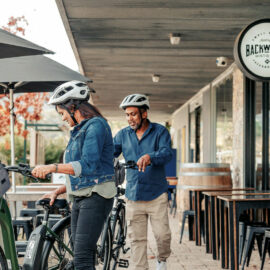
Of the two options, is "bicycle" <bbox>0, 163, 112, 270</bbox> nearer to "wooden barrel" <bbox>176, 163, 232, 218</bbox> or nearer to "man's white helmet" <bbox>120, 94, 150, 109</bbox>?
"man's white helmet" <bbox>120, 94, 150, 109</bbox>

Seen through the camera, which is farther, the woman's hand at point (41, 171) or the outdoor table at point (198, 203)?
the outdoor table at point (198, 203)

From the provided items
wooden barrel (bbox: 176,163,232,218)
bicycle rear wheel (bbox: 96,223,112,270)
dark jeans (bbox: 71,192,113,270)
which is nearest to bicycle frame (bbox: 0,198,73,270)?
dark jeans (bbox: 71,192,113,270)

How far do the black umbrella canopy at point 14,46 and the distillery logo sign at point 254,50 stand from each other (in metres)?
2.23

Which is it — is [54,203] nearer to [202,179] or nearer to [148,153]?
[148,153]

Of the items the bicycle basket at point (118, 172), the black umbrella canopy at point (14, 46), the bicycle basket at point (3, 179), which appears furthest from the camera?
the bicycle basket at point (118, 172)

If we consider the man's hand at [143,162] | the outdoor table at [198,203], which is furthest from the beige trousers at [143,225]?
the outdoor table at [198,203]

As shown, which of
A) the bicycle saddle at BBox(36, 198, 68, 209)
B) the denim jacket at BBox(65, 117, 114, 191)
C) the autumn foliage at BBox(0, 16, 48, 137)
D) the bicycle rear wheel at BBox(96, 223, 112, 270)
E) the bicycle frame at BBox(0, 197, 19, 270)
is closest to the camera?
the denim jacket at BBox(65, 117, 114, 191)

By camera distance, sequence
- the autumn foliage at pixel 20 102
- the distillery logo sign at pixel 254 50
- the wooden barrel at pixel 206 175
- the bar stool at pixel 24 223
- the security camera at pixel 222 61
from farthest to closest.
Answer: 1. the autumn foliage at pixel 20 102
2. the security camera at pixel 222 61
3. the wooden barrel at pixel 206 175
4. the distillery logo sign at pixel 254 50
5. the bar stool at pixel 24 223

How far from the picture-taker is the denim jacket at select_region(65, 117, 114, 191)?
302 cm

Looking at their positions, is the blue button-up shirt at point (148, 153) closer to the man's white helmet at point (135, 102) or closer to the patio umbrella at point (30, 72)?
the man's white helmet at point (135, 102)

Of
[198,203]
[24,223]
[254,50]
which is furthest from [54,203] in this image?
[198,203]

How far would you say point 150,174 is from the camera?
14.3 ft

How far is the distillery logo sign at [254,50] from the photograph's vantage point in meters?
5.51

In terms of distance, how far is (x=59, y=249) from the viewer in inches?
139
